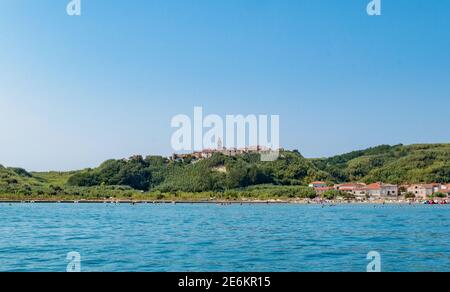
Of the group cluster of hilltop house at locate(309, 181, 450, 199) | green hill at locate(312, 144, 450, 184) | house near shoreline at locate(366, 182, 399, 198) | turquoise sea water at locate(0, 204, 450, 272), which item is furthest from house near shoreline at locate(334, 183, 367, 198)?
turquoise sea water at locate(0, 204, 450, 272)

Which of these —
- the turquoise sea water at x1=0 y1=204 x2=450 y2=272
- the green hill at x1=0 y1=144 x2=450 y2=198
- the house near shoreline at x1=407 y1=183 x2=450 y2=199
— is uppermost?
the green hill at x1=0 y1=144 x2=450 y2=198

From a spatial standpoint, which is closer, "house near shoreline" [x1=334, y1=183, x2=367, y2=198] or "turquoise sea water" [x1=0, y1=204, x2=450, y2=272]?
"turquoise sea water" [x1=0, y1=204, x2=450, y2=272]

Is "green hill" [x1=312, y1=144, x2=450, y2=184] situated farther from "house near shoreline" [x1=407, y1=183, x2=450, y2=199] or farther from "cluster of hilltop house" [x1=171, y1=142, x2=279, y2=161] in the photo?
"cluster of hilltop house" [x1=171, y1=142, x2=279, y2=161]

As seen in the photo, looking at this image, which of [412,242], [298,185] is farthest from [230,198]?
[412,242]

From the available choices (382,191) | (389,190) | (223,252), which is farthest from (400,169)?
(223,252)

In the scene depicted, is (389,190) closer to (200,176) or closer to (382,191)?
(382,191)

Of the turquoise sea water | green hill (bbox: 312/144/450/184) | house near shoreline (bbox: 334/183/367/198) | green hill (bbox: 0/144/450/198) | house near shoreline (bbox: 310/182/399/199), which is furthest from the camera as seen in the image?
green hill (bbox: 312/144/450/184)

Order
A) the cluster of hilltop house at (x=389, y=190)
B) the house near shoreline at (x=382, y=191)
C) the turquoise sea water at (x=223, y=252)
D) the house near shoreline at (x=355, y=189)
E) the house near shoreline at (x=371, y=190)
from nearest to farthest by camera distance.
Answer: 1. the turquoise sea water at (x=223, y=252)
2. the cluster of hilltop house at (x=389, y=190)
3. the house near shoreline at (x=371, y=190)
4. the house near shoreline at (x=382, y=191)
5. the house near shoreline at (x=355, y=189)

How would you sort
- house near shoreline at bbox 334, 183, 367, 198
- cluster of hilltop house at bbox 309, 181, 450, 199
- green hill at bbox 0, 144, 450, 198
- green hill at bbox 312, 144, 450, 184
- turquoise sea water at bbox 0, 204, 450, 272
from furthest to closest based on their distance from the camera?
green hill at bbox 312, 144, 450, 184, house near shoreline at bbox 334, 183, 367, 198, cluster of hilltop house at bbox 309, 181, 450, 199, green hill at bbox 0, 144, 450, 198, turquoise sea water at bbox 0, 204, 450, 272

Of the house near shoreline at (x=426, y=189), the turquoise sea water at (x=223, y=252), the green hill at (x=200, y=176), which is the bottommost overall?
the turquoise sea water at (x=223, y=252)

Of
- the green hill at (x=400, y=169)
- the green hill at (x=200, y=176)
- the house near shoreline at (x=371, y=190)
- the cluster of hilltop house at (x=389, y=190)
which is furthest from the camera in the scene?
the green hill at (x=400, y=169)

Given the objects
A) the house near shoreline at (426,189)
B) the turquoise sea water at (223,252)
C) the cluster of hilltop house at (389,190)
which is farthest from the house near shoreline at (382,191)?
the turquoise sea water at (223,252)

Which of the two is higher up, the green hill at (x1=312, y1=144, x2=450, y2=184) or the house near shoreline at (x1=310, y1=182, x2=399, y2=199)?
the green hill at (x1=312, y1=144, x2=450, y2=184)

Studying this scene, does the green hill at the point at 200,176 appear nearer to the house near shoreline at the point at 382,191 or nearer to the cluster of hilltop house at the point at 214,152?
the cluster of hilltop house at the point at 214,152
